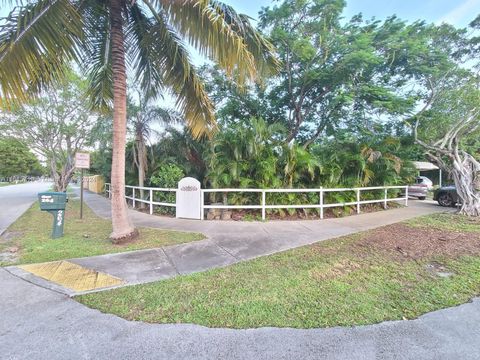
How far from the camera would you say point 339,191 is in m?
9.07

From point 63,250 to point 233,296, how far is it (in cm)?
399

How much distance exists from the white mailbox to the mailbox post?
11.0 ft

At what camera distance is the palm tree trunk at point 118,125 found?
5402mm

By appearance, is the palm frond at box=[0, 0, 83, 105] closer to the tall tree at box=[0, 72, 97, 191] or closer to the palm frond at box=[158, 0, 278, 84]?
the palm frond at box=[158, 0, 278, 84]

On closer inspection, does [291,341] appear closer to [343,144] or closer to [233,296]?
[233,296]

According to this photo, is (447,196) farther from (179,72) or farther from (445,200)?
(179,72)

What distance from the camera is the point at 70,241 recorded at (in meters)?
5.72

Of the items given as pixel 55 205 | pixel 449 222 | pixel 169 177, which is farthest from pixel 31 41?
pixel 449 222

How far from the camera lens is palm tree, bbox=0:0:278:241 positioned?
401cm

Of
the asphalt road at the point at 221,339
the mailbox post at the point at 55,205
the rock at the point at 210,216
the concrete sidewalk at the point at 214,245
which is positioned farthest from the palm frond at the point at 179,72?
the asphalt road at the point at 221,339

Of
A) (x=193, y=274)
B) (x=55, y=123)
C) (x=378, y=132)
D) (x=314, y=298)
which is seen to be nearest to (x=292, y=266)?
(x=314, y=298)

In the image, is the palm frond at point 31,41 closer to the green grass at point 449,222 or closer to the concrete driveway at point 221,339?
the concrete driveway at point 221,339

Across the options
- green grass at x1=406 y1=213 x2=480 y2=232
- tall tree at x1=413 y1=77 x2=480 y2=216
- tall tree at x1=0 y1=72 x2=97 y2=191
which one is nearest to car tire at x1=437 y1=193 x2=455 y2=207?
tall tree at x1=413 y1=77 x2=480 y2=216

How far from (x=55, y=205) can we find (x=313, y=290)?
6.02 meters
